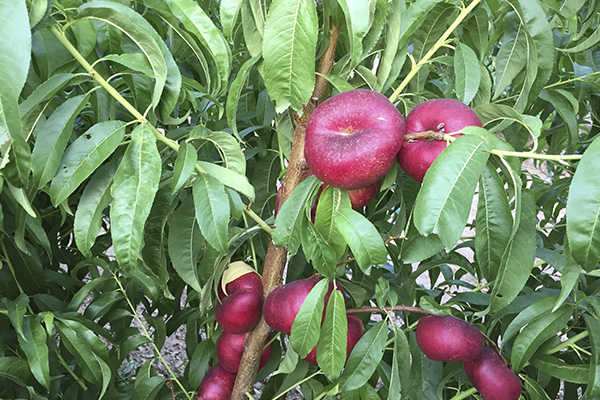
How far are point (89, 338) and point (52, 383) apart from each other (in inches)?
9.8

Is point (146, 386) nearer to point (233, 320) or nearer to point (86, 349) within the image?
point (86, 349)

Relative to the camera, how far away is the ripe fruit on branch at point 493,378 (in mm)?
732

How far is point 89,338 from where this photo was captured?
0.89 metres

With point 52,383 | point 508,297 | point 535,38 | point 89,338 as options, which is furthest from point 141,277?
point 535,38

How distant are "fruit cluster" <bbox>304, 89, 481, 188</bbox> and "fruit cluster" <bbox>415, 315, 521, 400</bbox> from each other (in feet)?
0.81

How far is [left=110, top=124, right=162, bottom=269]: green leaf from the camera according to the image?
56 centimetres

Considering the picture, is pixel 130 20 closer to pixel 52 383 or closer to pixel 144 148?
pixel 144 148

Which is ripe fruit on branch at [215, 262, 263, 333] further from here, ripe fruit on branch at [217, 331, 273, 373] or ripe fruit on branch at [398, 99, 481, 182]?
ripe fruit on branch at [398, 99, 481, 182]

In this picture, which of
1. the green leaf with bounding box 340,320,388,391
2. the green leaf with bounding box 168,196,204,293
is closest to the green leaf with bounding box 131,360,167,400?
the green leaf with bounding box 168,196,204,293

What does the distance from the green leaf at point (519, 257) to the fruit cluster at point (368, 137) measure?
4.8 inches

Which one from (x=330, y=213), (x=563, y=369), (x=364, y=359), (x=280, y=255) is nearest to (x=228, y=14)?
(x=330, y=213)

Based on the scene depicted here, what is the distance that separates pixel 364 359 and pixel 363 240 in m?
0.21

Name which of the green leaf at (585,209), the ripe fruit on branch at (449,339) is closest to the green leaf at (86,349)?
the ripe fruit on branch at (449,339)

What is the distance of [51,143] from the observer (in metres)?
0.58
